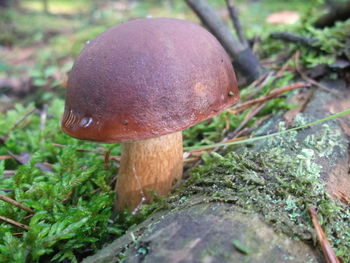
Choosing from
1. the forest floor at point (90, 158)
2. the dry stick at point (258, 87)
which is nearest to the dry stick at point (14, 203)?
the forest floor at point (90, 158)

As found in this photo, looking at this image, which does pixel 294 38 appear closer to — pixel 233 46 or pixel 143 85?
pixel 233 46

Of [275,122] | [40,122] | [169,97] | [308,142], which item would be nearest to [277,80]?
[275,122]

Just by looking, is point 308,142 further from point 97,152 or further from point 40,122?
Result: point 40,122

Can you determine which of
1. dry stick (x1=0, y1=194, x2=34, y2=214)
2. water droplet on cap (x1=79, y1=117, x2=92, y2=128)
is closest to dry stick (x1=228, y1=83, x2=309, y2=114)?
water droplet on cap (x1=79, y1=117, x2=92, y2=128)

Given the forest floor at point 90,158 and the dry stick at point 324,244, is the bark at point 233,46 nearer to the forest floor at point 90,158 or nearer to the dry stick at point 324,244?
the forest floor at point 90,158

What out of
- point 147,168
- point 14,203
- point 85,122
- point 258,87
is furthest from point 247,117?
point 14,203

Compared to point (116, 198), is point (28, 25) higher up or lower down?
higher up
